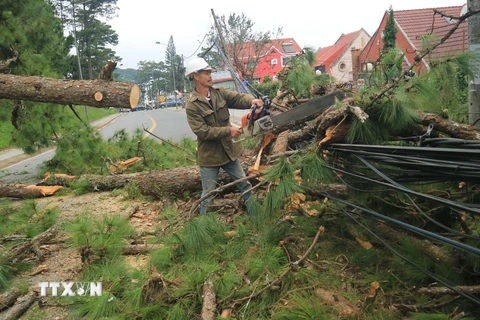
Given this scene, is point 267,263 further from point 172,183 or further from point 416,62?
point 172,183

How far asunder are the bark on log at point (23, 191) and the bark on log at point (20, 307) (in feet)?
11.2

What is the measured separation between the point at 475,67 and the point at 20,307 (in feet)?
12.0

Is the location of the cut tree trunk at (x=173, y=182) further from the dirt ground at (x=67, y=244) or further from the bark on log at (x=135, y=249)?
the bark on log at (x=135, y=249)

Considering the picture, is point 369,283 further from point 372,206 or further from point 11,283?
point 11,283

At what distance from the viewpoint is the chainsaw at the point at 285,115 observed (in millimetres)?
3173

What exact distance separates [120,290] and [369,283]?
1764mm

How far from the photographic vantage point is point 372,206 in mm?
2859

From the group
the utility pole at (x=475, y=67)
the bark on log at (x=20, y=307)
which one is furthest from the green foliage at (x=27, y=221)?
the utility pole at (x=475, y=67)

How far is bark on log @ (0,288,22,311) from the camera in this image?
2.84m

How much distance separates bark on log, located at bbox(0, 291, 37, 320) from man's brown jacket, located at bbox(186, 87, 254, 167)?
6.05 ft

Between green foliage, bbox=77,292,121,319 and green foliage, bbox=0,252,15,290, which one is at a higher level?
green foliage, bbox=0,252,15,290

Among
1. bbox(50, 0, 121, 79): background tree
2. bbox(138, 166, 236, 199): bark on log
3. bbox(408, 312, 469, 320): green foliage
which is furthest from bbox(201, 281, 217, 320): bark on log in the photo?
bbox(50, 0, 121, 79): background tree

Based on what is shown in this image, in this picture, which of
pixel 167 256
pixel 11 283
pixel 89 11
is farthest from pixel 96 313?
pixel 89 11

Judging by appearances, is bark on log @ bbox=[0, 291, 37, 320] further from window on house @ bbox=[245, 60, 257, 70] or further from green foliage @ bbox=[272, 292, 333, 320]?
window on house @ bbox=[245, 60, 257, 70]
